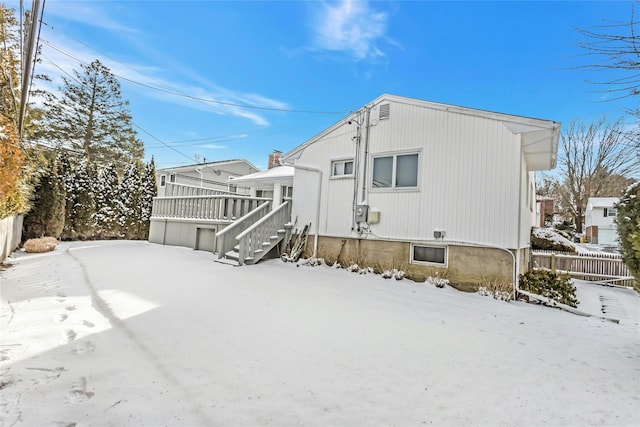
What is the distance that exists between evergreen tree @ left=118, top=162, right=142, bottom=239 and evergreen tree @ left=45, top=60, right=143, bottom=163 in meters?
10.8

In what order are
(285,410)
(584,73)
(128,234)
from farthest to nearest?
(128,234) < (584,73) < (285,410)

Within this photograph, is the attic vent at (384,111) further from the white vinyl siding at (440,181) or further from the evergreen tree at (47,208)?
the evergreen tree at (47,208)

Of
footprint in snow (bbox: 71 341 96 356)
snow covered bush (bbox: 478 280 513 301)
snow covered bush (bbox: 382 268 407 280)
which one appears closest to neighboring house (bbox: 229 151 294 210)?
snow covered bush (bbox: 382 268 407 280)

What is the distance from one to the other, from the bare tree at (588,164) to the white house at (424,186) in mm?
21867

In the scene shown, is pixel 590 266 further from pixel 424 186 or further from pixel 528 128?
pixel 424 186

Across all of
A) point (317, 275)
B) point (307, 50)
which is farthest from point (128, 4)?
point (317, 275)

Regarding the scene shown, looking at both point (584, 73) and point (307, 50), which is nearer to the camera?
point (584, 73)

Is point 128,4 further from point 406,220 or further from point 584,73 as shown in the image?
point 584,73

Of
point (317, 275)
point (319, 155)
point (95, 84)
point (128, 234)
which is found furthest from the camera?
point (95, 84)

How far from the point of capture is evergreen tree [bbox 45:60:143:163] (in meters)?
24.9

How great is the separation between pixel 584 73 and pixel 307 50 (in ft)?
38.3

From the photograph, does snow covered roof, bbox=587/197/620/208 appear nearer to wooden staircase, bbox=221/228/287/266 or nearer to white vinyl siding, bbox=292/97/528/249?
white vinyl siding, bbox=292/97/528/249

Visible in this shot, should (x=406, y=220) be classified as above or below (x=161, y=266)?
above

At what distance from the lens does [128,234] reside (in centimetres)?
1728
